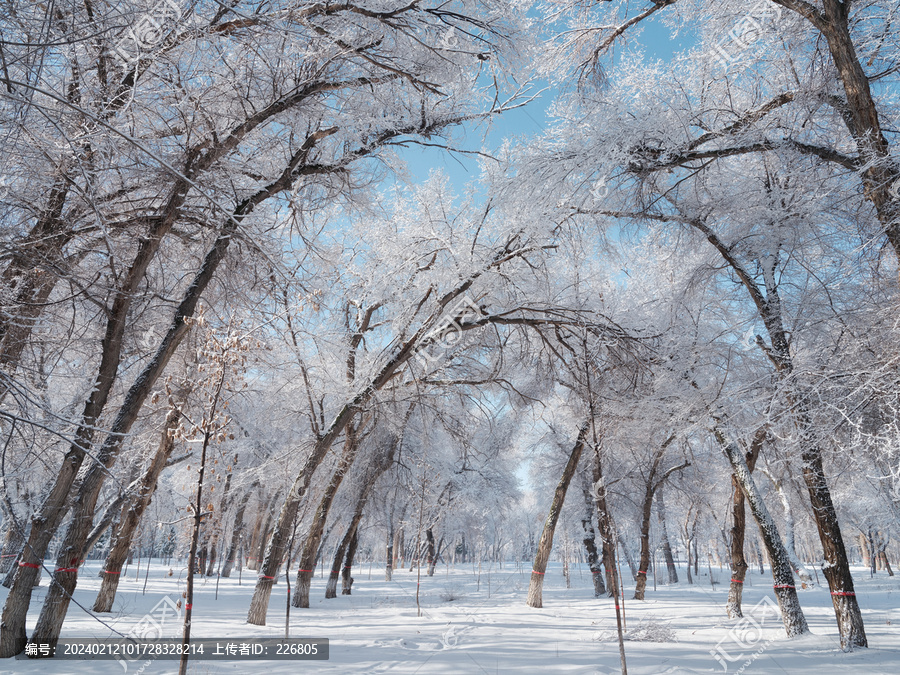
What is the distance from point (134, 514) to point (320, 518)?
11.2ft

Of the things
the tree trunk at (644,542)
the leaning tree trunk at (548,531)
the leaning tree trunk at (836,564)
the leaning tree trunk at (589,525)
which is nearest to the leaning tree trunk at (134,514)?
the leaning tree trunk at (548,531)

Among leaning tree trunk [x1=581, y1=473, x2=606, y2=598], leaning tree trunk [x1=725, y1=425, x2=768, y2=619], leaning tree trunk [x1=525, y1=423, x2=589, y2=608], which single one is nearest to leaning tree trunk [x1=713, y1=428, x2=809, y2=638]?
leaning tree trunk [x1=725, y1=425, x2=768, y2=619]

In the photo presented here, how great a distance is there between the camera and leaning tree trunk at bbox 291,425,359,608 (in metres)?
10.8

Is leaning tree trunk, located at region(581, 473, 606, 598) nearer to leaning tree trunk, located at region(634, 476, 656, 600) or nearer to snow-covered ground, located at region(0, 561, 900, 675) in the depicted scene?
leaning tree trunk, located at region(634, 476, 656, 600)

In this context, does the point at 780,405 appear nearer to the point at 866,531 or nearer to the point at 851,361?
the point at 851,361

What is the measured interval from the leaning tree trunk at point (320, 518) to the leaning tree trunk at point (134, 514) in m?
3.17

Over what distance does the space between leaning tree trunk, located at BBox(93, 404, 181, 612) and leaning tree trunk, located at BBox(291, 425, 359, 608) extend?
317 cm

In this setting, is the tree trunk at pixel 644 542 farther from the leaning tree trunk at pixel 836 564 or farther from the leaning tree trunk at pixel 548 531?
the leaning tree trunk at pixel 836 564

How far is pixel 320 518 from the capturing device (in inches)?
428

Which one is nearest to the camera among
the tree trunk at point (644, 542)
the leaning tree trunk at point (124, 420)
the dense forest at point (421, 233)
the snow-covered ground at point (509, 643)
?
the dense forest at point (421, 233)

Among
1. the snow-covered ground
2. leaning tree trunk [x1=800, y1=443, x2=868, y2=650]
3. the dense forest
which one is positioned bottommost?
the snow-covered ground

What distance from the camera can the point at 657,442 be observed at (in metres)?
11.9

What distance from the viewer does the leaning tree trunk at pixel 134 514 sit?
801 centimetres

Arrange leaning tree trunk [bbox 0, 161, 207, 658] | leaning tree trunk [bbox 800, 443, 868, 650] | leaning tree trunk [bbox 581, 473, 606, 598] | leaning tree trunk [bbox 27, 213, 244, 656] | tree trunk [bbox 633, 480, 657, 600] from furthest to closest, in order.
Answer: leaning tree trunk [bbox 581, 473, 606, 598] → tree trunk [bbox 633, 480, 657, 600] → leaning tree trunk [bbox 800, 443, 868, 650] → leaning tree trunk [bbox 27, 213, 244, 656] → leaning tree trunk [bbox 0, 161, 207, 658]
